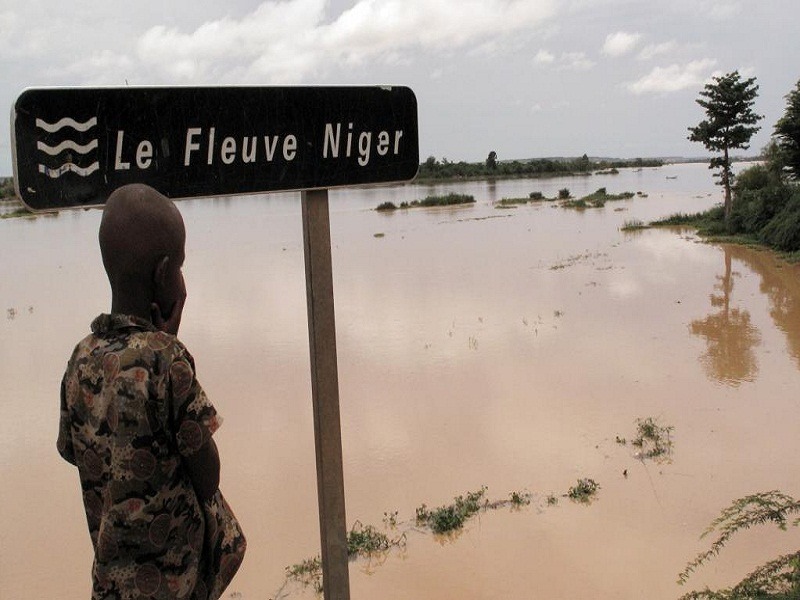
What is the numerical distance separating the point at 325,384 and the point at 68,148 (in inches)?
29.1

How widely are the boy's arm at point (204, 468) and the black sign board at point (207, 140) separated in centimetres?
56

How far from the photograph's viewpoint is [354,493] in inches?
189

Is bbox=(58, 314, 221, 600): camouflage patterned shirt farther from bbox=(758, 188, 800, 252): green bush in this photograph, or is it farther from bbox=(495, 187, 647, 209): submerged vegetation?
bbox=(495, 187, 647, 209): submerged vegetation

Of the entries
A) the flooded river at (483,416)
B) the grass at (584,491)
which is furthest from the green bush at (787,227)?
the grass at (584,491)

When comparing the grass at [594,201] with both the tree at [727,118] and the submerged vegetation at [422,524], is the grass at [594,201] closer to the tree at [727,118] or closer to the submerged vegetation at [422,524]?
the tree at [727,118]

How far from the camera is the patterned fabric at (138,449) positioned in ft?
3.70

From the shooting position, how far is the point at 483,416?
6117 mm

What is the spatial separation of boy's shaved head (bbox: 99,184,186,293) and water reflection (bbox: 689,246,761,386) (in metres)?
6.56

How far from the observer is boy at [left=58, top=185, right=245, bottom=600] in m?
1.13

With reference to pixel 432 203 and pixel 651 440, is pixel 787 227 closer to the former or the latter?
pixel 651 440


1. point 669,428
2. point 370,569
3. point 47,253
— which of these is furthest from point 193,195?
point 47,253

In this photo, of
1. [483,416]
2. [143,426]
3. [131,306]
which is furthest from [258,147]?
[483,416]

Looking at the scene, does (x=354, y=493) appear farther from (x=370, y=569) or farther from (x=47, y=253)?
(x=47, y=253)

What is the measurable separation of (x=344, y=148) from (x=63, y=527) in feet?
13.4
